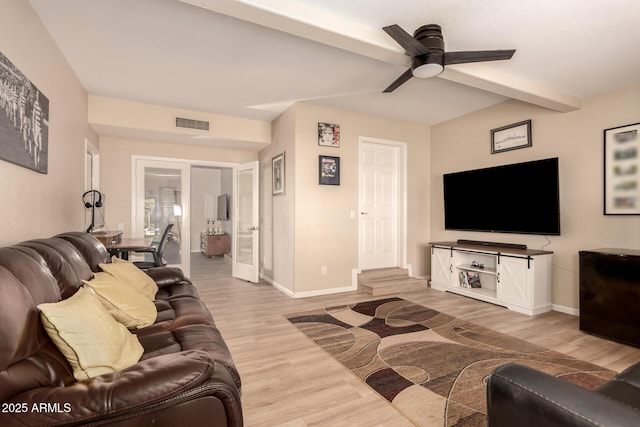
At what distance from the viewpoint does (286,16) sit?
2.11 metres

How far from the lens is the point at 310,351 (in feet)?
8.77

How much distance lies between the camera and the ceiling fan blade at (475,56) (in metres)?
2.44

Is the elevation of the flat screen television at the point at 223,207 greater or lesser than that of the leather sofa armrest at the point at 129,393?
greater

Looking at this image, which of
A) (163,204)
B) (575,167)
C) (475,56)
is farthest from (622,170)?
(163,204)

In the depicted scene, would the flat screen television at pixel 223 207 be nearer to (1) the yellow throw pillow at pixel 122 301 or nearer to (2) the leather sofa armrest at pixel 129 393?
(1) the yellow throw pillow at pixel 122 301

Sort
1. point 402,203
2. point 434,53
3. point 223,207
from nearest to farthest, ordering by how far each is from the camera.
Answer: point 434,53
point 402,203
point 223,207

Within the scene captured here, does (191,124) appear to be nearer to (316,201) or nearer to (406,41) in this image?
(316,201)

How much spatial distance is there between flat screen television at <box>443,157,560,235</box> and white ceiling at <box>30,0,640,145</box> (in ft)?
2.84

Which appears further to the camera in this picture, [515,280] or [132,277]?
[515,280]

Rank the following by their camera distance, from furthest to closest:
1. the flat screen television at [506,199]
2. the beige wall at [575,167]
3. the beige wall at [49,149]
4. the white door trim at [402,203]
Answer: the white door trim at [402,203] < the flat screen television at [506,199] < the beige wall at [575,167] < the beige wall at [49,149]

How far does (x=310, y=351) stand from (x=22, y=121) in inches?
106

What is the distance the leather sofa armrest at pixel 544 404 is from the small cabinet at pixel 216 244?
800 centimetres

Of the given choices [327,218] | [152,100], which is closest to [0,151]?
[152,100]

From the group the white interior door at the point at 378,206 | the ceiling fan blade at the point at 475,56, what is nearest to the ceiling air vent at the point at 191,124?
the white interior door at the point at 378,206
